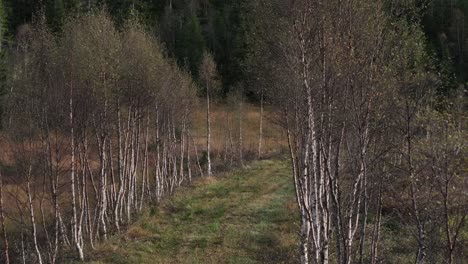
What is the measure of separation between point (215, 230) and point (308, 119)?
10.4 meters

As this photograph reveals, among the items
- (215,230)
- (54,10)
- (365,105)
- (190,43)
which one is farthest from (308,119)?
(54,10)

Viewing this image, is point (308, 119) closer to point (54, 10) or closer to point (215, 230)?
point (215, 230)

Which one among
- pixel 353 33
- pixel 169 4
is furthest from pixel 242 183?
Result: pixel 169 4

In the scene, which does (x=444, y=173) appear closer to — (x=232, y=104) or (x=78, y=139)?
(x=78, y=139)

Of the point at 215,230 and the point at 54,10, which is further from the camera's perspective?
the point at 54,10

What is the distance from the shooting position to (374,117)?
555 inches

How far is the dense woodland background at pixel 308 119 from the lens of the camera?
500 inches

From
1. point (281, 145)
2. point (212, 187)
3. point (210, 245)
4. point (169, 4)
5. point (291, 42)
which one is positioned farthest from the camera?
point (169, 4)

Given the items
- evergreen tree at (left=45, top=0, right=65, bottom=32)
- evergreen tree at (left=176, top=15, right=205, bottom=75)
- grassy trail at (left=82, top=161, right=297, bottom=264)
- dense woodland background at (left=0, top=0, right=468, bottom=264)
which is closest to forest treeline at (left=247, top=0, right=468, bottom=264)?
dense woodland background at (left=0, top=0, right=468, bottom=264)

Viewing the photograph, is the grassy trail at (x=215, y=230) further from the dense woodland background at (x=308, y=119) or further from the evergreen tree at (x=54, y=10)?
the evergreen tree at (x=54, y=10)

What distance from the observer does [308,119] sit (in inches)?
551

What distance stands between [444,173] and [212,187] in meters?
20.1

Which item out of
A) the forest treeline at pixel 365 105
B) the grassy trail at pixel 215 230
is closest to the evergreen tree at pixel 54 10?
the grassy trail at pixel 215 230

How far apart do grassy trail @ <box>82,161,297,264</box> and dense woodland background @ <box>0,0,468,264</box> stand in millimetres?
1383
